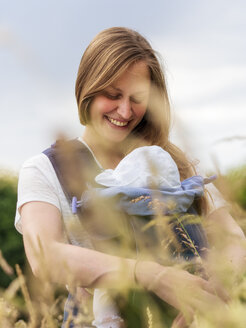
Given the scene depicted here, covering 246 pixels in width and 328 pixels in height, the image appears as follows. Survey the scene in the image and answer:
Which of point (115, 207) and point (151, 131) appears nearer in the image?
point (115, 207)

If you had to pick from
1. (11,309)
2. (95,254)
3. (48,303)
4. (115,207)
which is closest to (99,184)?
(115,207)

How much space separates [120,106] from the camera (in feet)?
6.75

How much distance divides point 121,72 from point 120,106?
15 cm

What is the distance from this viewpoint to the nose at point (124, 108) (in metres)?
2.04

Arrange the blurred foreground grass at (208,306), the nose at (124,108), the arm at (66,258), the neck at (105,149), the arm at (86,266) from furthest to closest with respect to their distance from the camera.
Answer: the neck at (105,149)
the nose at (124,108)
the arm at (66,258)
the arm at (86,266)
the blurred foreground grass at (208,306)

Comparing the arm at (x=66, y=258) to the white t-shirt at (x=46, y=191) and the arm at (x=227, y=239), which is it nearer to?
the white t-shirt at (x=46, y=191)

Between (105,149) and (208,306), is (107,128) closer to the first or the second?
(105,149)

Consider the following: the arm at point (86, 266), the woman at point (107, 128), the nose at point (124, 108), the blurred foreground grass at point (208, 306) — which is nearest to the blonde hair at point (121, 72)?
the woman at point (107, 128)

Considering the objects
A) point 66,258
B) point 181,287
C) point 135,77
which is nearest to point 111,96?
point 135,77

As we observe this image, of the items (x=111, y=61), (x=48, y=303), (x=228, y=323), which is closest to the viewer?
(x=228, y=323)

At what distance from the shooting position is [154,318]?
135 centimetres

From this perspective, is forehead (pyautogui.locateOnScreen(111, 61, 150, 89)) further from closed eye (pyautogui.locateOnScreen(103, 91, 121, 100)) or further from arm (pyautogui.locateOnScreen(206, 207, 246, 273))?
arm (pyautogui.locateOnScreen(206, 207, 246, 273))

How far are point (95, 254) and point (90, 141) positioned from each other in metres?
0.93

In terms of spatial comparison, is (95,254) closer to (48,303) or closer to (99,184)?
(99,184)
